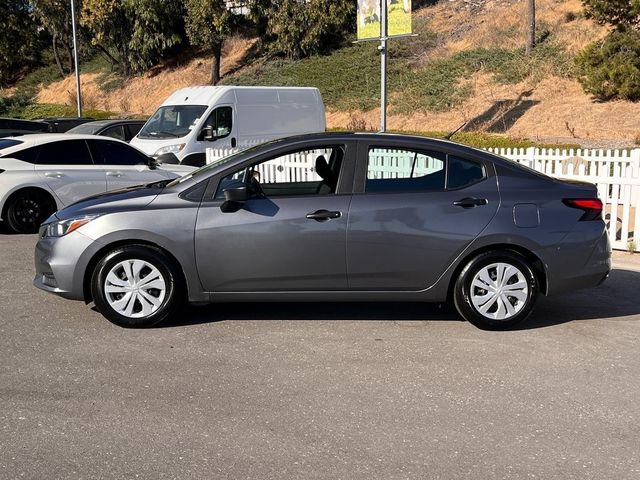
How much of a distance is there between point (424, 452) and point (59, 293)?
3.43 m

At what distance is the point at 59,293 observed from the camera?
19.2 feet

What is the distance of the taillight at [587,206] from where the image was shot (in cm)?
587

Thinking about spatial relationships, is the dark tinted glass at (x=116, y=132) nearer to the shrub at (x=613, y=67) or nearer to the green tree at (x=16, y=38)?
the shrub at (x=613, y=67)

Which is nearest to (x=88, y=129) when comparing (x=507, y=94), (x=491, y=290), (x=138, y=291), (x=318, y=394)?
(x=138, y=291)

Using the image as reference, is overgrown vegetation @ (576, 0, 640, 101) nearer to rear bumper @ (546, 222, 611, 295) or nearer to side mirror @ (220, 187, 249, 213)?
rear bumper @ (546, 222, 611, 295)

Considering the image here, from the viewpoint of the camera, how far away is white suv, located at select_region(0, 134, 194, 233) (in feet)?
34.3

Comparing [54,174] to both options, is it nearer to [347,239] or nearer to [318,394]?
[347,239]

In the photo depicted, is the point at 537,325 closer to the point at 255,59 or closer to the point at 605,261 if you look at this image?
the point at 605,261

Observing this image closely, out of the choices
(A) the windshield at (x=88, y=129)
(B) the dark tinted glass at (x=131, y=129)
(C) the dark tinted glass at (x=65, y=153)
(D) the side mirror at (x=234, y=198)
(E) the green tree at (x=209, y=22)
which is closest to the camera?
(D) the side mirror at (x=234, y=198)

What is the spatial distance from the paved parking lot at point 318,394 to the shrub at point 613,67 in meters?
21.4

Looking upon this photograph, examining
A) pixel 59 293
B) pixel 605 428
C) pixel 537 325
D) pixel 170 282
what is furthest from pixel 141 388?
pixel 537 325

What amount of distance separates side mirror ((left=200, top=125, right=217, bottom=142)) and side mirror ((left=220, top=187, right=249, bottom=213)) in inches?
394

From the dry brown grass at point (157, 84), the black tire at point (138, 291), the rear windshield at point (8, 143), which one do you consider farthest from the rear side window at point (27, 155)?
the dry brown grass at point (157, 84)

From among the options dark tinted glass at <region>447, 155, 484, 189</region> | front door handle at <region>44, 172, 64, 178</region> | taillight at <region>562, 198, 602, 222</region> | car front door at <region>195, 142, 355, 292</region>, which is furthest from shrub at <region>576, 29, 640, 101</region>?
car front door at <region>195, 142, 355, 292</region>
